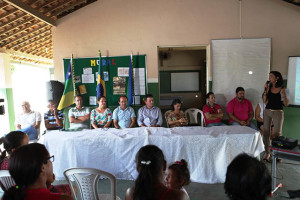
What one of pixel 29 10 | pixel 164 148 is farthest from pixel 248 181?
pixel 29 10

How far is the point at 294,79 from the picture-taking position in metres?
4.31

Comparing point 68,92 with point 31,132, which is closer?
point 31,132

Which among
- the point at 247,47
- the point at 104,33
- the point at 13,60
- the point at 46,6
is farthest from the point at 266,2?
the point at 13,60

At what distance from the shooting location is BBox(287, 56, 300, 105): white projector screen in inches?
168

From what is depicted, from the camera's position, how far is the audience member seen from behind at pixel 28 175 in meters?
1.09

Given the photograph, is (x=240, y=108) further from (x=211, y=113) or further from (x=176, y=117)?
(x=176, y=117)

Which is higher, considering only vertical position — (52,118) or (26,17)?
(26,17)

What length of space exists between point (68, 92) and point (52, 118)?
0.61 m

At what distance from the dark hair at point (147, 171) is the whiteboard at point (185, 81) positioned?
24.7 ft

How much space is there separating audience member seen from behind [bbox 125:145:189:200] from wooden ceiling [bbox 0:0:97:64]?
11.1 ft

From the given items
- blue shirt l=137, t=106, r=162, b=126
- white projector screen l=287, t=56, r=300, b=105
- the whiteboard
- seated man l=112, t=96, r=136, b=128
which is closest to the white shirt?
seated man l=112, t=96, r=136, b=128

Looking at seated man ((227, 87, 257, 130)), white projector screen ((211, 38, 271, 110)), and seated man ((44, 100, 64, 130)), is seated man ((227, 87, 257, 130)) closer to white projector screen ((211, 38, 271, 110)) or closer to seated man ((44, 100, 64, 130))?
white projector screen ((211, 38, 271, 110))

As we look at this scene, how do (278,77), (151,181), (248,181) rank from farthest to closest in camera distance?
(278,77) → (151,181) → (248,181)

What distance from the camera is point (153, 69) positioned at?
464cm
